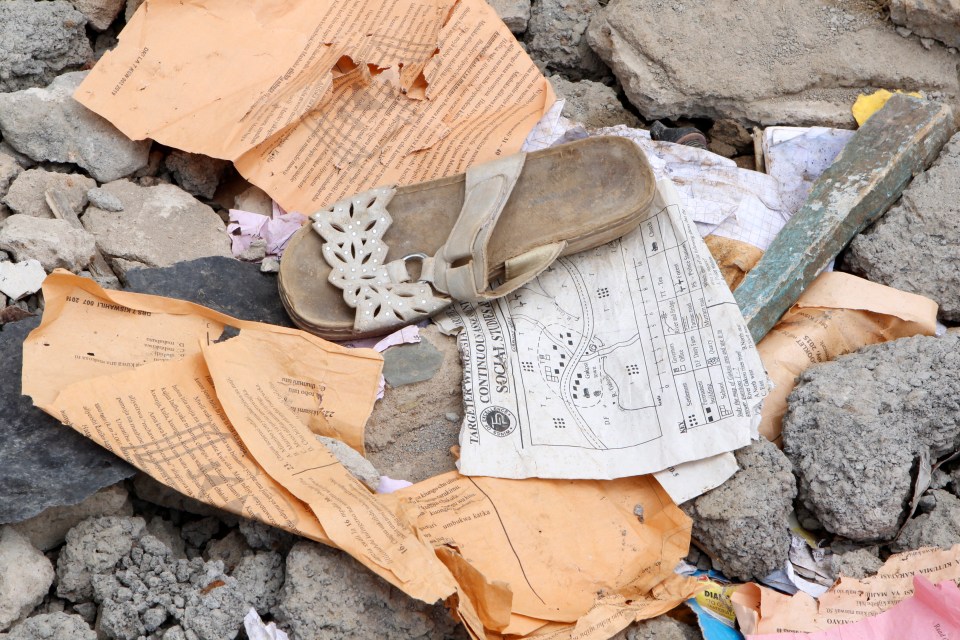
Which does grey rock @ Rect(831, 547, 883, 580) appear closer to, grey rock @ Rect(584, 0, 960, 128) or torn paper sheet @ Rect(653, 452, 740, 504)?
torn paper sheet @ Rect(653, 452, 740, 504)

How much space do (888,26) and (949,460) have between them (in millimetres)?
→ 1260

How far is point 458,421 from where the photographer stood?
194 cm

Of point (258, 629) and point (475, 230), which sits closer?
point (258, 629)

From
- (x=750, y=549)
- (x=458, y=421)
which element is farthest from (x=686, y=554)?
(x=458, y=421)

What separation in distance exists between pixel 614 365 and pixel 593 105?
0.96m

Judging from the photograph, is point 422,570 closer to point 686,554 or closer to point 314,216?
point 686,554

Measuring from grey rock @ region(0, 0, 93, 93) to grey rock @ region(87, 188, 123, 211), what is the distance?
45 cm

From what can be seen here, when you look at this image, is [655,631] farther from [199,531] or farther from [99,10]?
[99,10]

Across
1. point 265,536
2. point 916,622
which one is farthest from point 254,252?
point 916,622

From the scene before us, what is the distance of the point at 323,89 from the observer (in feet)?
7.49

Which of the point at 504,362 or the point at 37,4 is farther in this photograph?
the point at 37,4

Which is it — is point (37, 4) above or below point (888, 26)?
below

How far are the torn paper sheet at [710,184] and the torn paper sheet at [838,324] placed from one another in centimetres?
22

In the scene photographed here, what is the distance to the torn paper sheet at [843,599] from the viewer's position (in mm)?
1627
